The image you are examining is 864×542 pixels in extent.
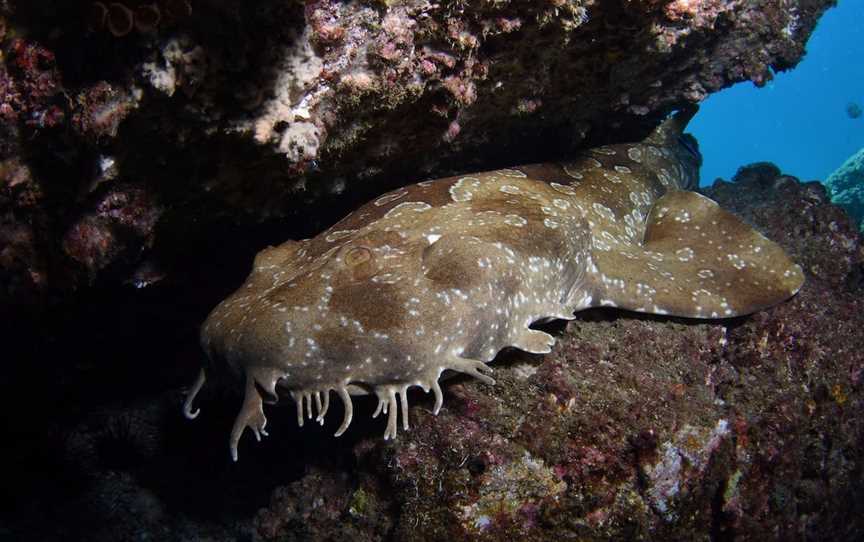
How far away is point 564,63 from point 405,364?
354 cm

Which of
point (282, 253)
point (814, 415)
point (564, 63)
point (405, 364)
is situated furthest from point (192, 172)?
point (814, 415)

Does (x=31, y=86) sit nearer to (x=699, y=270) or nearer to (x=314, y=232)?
(x=314, y=232)

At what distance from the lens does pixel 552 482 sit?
13.1 ft

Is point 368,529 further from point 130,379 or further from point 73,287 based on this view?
point 130,379

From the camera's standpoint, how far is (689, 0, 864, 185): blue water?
150 meters

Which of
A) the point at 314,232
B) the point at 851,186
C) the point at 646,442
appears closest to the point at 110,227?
the point at 314,232

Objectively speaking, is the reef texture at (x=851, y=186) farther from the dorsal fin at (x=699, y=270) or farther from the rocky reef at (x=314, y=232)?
the dorsal fin at (x=699, y=270)

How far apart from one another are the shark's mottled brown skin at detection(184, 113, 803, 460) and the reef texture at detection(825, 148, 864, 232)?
2040 centimetres

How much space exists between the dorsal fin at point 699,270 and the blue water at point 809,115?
159409mm

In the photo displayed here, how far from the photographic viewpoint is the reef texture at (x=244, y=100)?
3.14 meters

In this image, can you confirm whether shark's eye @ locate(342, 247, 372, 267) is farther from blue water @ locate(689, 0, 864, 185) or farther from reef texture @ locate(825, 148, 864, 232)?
blue water @ locate(689, 0, 864, 185)

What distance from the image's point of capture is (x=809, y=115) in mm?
166375

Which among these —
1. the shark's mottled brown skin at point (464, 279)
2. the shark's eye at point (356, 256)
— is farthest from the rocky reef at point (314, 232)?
the shark's eye at point (356, 256)

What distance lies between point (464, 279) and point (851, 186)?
99.4ft
